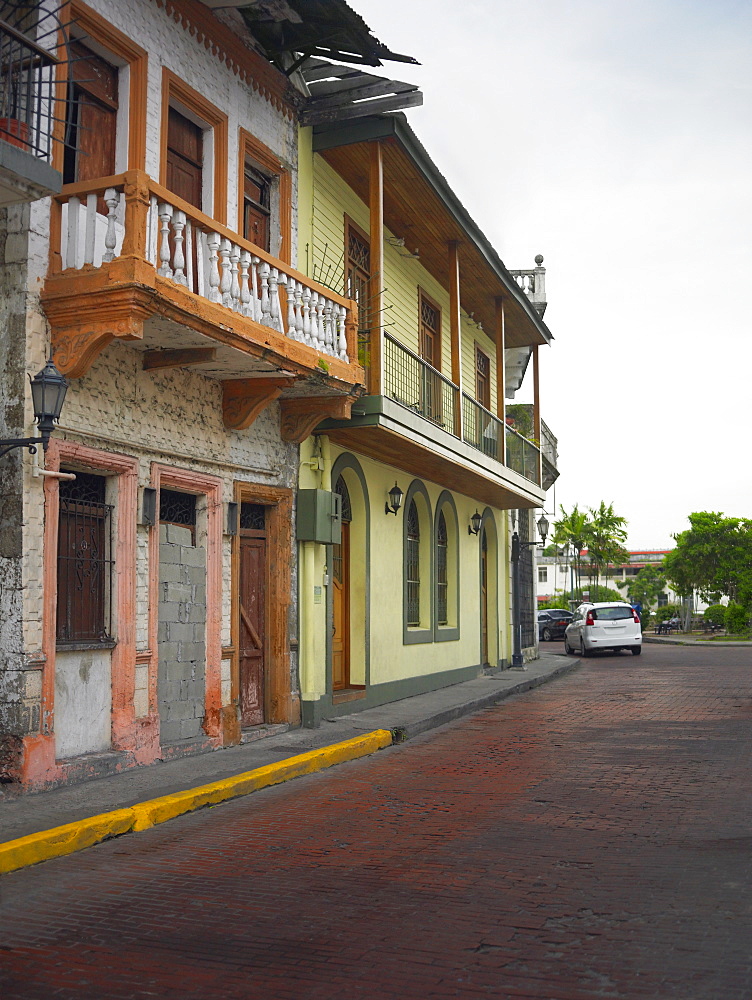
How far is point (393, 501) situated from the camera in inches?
631

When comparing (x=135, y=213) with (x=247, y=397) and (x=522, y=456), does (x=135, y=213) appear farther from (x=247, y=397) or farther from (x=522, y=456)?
(x=522, y=456)

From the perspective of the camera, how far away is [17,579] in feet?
26.7

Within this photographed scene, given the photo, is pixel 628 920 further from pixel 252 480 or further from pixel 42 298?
pixel 252 480

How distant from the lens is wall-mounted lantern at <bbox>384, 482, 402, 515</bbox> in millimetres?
15955

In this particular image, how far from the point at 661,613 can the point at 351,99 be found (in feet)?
171

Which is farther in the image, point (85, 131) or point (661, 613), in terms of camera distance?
point (661, 613)

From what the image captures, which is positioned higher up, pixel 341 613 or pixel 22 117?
pixel 22 117

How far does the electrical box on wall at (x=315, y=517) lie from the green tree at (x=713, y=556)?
38.7 m

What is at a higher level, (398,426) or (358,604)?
(398,426)

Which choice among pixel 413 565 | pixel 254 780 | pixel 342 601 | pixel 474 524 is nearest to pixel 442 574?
pixel 413 565

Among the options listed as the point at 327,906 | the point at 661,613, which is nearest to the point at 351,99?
the point at 327,906

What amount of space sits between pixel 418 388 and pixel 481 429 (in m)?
2.98

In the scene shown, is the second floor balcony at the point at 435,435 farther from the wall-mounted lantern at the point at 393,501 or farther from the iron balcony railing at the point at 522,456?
the wall-mounted lantern at the point at 393,501

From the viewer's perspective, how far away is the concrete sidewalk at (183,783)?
6.98m
